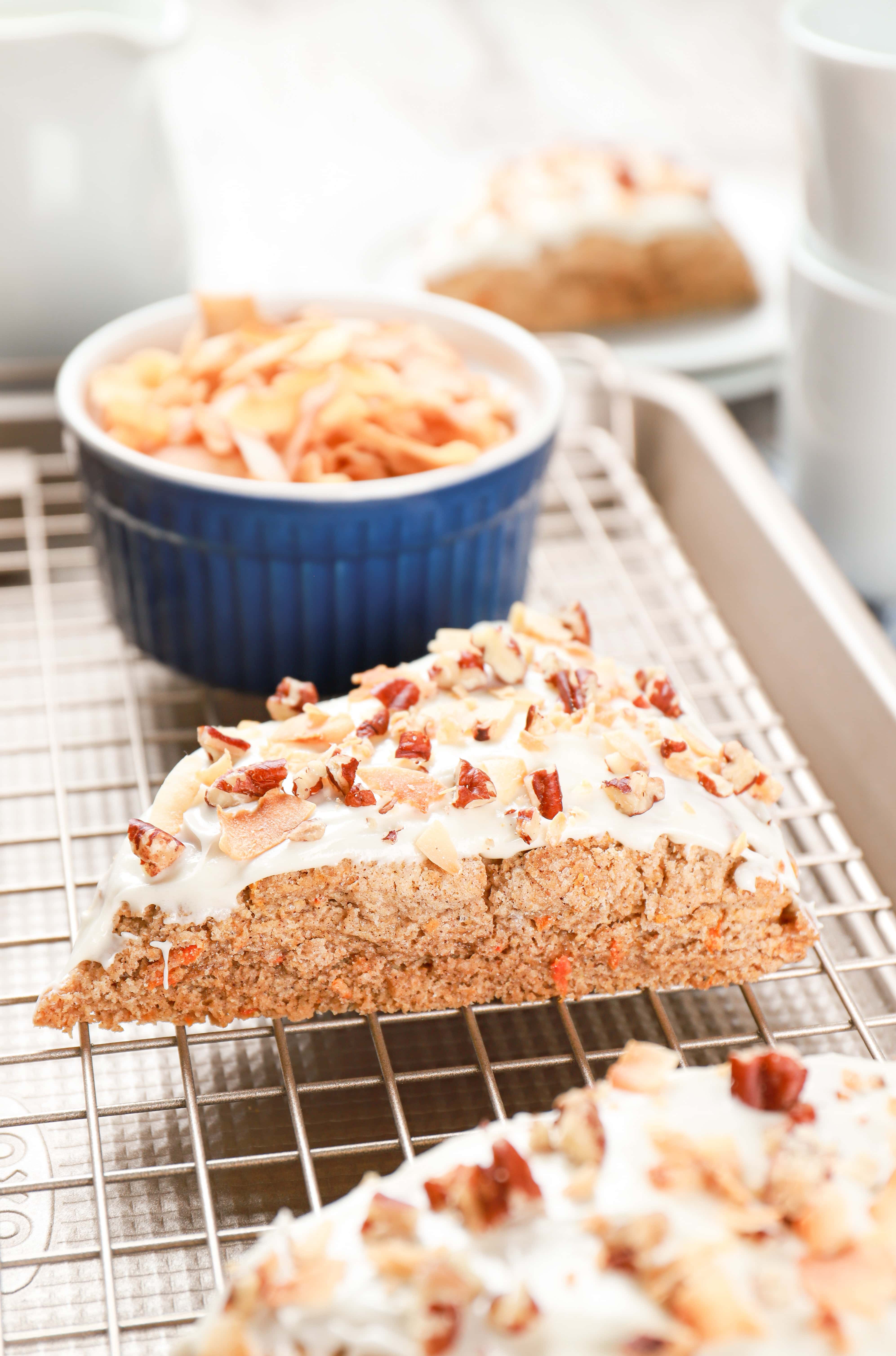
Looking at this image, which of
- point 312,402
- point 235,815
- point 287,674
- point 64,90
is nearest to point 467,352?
point 312,402

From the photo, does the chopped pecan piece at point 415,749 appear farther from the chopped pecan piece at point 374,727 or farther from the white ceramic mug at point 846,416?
the white ceramic mug at point 846,416

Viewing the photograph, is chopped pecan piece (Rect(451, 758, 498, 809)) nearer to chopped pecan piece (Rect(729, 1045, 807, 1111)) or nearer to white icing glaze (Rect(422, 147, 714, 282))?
chopped pecan piece (Rect(729, 1045, 807, 1111))

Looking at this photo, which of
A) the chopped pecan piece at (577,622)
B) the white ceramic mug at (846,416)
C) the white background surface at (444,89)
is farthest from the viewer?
the white background surface at (444,89)

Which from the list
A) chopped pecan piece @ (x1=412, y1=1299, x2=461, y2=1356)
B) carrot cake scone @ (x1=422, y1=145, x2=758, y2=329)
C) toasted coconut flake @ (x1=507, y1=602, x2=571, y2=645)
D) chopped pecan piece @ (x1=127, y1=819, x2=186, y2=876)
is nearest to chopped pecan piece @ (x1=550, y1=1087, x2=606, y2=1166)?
chopped pecan piece @ (x1=412, y1=1299, x2=461, y2=1356)

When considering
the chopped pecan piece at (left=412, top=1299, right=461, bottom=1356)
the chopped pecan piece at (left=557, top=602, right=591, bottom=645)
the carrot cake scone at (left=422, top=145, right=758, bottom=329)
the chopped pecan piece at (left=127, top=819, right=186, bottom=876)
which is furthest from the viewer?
the carrot cake scone at (left=422, top=145, right=758, bottom=329)

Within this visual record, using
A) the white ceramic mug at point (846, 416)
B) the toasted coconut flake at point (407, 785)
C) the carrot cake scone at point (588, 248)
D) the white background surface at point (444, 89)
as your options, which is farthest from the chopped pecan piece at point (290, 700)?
the white background surface at point (444, 89)

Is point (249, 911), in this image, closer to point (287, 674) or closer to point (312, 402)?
point (287, 674)
